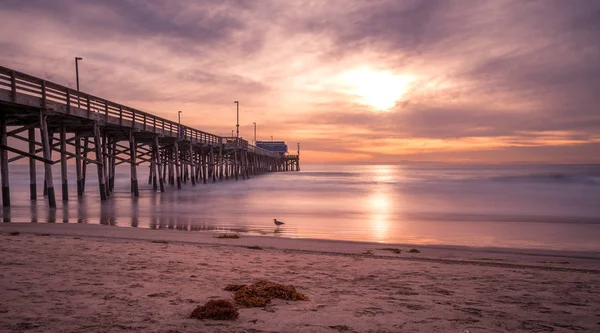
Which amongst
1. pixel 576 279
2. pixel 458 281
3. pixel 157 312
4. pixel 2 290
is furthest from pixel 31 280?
pixel 576 279

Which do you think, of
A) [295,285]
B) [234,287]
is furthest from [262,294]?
[295,285]

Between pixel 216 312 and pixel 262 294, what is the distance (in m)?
0.85

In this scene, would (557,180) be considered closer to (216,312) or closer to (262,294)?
(262,294)

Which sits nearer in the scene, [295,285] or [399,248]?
[295,285]

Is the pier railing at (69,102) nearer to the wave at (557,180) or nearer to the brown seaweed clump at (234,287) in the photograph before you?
the brown seaweed clump at (234,287)

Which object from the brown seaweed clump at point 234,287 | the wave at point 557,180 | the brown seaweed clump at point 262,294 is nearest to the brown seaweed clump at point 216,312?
the brown seaweed clump at point 262,294

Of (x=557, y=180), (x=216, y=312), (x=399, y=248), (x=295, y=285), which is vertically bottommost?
(x=557, y=180)

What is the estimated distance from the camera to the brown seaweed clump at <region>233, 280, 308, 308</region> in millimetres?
4691

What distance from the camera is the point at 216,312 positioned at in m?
4.20

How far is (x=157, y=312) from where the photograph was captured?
4.31 metres

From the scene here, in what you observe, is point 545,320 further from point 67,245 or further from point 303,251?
point 67,245

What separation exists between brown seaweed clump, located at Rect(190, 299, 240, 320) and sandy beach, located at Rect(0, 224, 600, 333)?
105 millimetres

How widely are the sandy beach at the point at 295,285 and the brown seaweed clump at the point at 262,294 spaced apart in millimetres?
142

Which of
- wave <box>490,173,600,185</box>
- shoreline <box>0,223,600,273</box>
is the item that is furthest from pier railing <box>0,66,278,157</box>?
wave <box>490,173,600,185</box>
